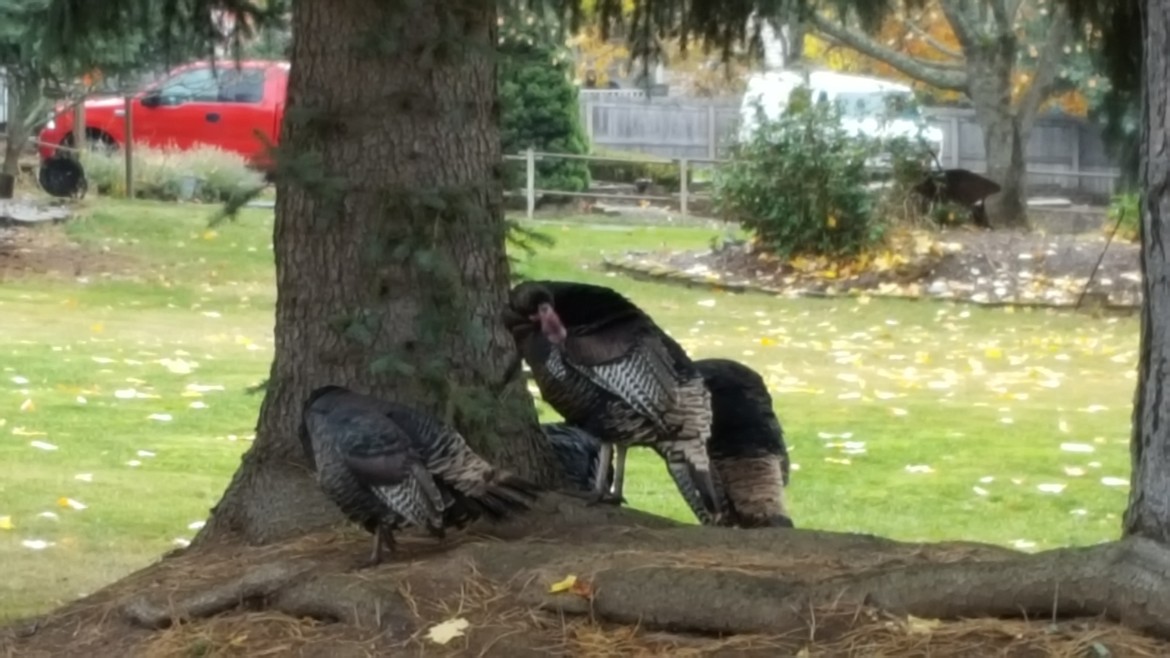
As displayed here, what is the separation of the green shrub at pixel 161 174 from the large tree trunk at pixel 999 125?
10943mm

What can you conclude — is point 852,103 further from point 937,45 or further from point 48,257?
point 48,257

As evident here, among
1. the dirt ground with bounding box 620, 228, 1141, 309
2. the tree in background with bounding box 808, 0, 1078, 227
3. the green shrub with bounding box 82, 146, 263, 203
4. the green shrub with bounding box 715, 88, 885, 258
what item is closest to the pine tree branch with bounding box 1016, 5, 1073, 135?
the tree in background with bounding box 808, 0, 1078, 227

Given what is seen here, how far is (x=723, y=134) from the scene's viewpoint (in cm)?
3603

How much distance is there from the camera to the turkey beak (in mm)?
5613

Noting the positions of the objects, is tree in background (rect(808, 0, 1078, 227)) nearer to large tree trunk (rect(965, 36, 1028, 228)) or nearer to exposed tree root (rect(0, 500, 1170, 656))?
large tree trunk (rect(965, 36, 1028, 228))

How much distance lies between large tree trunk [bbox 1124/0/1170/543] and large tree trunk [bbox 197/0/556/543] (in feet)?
7.08

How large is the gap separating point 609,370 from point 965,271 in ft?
49.8

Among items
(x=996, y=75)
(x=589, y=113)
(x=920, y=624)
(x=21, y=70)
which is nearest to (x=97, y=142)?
(x=21, y=70)

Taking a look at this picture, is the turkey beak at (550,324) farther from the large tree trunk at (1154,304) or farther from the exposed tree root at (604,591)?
the large tree trunk at (1154,304)

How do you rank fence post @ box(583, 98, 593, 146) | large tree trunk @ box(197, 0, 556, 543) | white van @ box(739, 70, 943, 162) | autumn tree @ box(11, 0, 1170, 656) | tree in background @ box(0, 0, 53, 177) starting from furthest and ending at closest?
fence post @ box(583, 98, 593, 146)
white van @ box(739, 70, 943, 162)
tree in background @ box(0, 0, 53, 177)
large tree trunk @ box(197, 0, 556, 543)
autumn tree @ box(11, 0, 1170, 656)

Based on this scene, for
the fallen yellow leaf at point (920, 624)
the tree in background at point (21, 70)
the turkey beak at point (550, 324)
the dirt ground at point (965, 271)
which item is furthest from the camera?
the dirt ground at point (965, 271)

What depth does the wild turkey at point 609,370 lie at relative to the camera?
568cm

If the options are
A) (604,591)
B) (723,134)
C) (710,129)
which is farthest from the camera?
(710,129)

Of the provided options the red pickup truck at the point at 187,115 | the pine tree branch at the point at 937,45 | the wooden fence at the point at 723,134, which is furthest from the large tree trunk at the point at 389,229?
the wooden fence at the point at 723,134
